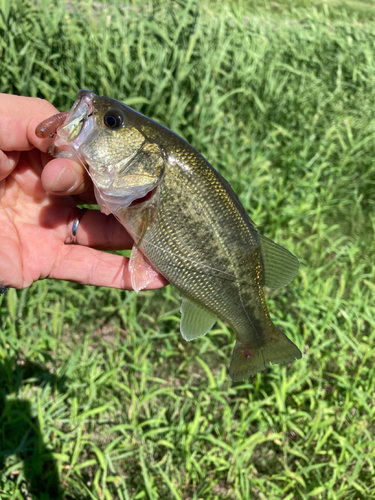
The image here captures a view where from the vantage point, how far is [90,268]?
7.16ft

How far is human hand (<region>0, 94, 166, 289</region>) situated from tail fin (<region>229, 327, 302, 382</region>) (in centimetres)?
58

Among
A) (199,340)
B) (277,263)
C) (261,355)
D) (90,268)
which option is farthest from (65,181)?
(199,340)

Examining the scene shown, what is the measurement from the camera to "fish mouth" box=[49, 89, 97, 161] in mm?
1676

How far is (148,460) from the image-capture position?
2.43 metres

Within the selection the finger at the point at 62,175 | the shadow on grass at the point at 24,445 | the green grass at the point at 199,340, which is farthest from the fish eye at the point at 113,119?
the shadow on grass at the point at 24,445

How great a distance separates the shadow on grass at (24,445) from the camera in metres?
2.22

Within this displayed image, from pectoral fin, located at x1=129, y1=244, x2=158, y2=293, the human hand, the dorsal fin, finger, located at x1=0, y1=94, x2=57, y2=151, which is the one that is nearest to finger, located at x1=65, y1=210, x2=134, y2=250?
the human hand

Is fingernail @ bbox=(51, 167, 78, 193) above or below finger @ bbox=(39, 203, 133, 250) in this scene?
above

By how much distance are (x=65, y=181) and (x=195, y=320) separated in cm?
94

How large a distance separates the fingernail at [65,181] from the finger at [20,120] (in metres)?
0.20

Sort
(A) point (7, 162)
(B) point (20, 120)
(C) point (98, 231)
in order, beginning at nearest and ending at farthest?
(B) point (20, 120) < (A) point (7, 162) < (C) point (98, 231)

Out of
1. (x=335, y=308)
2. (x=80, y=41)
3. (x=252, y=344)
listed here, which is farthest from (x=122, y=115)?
(x=335, y=308)

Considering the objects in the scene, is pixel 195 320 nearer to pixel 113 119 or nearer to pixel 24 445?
pixel 113 119

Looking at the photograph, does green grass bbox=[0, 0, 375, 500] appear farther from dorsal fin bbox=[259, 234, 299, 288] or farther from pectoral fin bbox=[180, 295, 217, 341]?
dorsal fin bbox=[259, 234, 299, 288]
